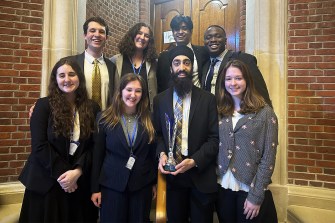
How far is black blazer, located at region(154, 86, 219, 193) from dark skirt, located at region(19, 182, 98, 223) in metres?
0.77

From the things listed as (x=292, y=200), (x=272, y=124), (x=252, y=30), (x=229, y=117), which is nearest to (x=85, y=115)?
(x=229, y=117)

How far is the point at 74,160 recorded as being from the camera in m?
2.16

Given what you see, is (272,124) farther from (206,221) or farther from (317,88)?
(317,88)

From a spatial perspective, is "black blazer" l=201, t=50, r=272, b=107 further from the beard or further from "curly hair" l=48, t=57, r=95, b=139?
"curly hair" l=48, t=57, r=95, b=139

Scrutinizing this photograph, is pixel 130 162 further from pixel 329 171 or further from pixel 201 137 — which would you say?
pixel 329 171

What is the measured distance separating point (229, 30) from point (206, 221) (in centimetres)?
316

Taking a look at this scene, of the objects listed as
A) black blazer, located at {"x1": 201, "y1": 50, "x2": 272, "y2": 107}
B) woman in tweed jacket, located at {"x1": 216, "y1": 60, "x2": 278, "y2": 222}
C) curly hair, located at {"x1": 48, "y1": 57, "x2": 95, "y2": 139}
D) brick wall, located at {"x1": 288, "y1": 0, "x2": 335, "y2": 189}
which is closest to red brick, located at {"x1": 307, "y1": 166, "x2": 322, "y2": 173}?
brick wall, located at {"x1": 288, "y1": 0, "x2": 335, "y2": 189}

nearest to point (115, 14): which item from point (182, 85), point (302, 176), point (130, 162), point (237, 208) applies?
point (182, 85)

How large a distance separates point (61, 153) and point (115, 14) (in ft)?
11.3

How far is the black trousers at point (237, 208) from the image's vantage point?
6.37 feet

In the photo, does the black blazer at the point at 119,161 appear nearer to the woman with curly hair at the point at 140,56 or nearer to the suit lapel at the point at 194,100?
the suit lapel at the point at 194,100

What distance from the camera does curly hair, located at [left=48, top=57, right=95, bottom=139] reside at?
2.06 m

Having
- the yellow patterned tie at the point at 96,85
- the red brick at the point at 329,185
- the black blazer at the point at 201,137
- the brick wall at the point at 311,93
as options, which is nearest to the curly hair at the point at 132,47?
the yellow patterned tie at the point at 96,85

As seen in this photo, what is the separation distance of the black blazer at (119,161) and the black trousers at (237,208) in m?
0.54
